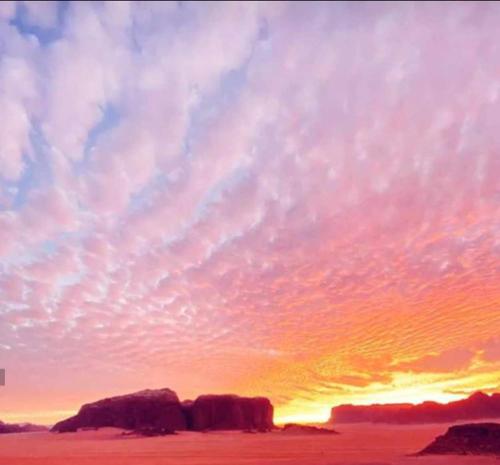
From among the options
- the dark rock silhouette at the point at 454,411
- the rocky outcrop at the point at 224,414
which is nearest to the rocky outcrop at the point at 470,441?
the rocky outcrop at the point at 224,414

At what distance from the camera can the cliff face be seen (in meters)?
72.1

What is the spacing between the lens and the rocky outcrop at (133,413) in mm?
71438

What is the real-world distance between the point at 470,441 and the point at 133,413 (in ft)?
192

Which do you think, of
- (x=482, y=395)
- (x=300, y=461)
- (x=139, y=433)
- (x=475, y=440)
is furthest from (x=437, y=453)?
(x=482, y=395)

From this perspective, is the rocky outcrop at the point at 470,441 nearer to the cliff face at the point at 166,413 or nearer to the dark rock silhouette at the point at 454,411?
the cliff face at the point at 166,413

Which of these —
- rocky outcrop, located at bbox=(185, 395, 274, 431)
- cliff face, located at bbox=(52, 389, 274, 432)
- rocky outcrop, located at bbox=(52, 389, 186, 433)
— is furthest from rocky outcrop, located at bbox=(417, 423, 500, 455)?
cliff face, located at bbox=(52, 389, 274, 432)

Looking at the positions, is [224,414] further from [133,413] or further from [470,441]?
[470,441]

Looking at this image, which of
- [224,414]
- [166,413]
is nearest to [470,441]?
[166,413]

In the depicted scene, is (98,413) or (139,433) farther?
(98,413)

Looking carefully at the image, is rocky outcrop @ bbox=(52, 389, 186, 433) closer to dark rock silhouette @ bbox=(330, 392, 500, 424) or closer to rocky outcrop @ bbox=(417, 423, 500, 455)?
rocky outcrop @ bbox=(417, 423, 500, 455)

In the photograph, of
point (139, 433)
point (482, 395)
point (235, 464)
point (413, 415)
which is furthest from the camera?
point (413, 415)

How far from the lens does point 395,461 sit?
24391mm

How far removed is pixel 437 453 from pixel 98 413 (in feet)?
202

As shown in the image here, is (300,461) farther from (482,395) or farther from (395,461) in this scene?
(482,395)
